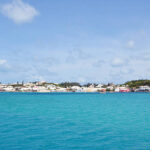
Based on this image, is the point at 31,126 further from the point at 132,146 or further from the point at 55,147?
the point at 132,146

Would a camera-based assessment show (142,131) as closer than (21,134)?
No

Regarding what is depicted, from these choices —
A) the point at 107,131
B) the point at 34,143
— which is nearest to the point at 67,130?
the point at 107,131

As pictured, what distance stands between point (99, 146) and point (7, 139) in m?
7.18

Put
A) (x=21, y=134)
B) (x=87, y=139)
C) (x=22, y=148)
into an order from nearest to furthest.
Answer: (x=22, y=148)
(x=87, y=139)
(x=21, y=134)

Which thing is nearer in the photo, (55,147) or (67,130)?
(55,147)

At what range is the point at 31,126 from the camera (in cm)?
2384

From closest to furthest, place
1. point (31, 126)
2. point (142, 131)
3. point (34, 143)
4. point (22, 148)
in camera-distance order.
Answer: point (22, 148) < point (34, 143) < point (142, 131) < point (31, 126)

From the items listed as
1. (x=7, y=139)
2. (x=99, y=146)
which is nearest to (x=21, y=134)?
(x=7, y=139)

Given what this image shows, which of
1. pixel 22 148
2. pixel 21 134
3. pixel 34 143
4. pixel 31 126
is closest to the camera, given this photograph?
pixel 22 148

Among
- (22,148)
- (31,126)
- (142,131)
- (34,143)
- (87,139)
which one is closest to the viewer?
(22,148)

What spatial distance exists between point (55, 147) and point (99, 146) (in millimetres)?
3061

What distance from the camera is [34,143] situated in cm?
1709

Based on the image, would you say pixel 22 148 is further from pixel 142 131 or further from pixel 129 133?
pixel 142 131

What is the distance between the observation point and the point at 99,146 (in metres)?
16.4
